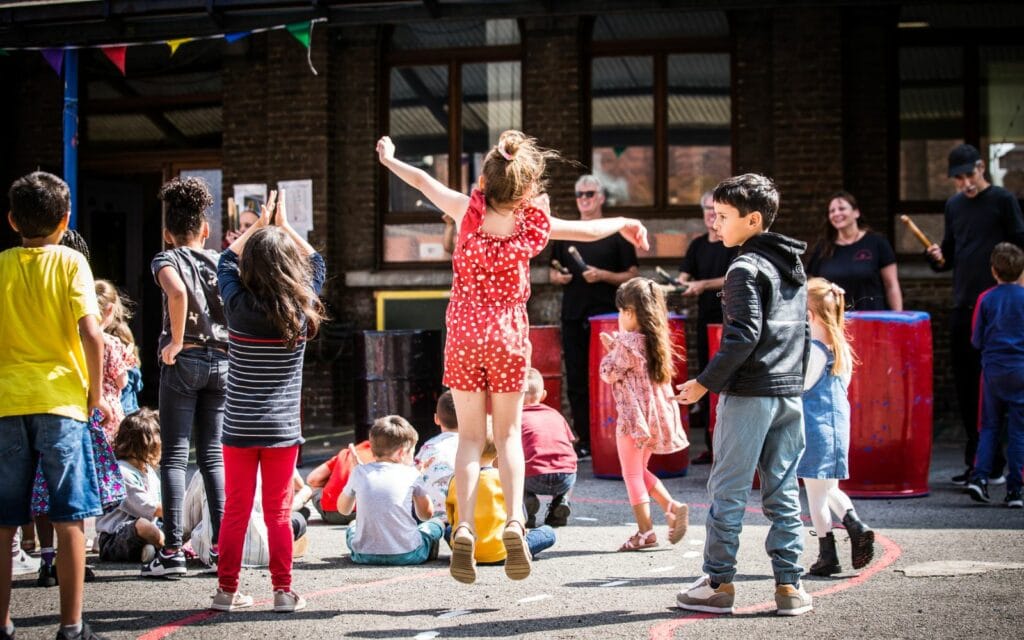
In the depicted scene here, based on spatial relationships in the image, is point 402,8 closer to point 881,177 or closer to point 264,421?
point 881,177

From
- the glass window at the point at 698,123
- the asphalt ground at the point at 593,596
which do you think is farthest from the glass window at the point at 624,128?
the asphalt ground at the point at 593,596

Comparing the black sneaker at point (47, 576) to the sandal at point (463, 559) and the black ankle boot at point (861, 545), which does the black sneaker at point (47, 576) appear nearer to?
the sandal at point (463, 559)

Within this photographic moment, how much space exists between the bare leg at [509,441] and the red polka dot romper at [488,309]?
5cm

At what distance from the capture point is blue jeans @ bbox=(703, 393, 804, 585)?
5211mm

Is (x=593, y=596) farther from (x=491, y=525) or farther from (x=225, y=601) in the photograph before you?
(x=225, y=601)

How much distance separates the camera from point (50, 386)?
4.62m

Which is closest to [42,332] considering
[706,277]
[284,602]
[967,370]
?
[284,602]

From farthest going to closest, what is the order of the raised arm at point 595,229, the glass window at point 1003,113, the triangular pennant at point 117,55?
the glass window at point 1003,113, the triangular pennant at point 117,55, the raised arm at point 595,229

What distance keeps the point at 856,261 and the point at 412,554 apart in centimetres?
447

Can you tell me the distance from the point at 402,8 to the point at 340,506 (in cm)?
590

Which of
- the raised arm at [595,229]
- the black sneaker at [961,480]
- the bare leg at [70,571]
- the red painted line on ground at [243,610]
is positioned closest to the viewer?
the bare leg at [70,571]

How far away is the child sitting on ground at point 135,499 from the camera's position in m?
6.46

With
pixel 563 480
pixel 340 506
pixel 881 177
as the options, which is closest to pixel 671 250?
pixel 881 177

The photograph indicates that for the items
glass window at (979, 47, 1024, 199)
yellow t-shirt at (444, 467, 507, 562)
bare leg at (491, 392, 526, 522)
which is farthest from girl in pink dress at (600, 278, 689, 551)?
glass window at (979, 47, 1024, 199)
